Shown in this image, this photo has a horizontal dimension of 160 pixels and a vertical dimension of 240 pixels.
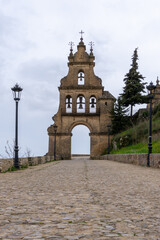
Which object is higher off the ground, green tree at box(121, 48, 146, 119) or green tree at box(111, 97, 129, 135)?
green tree at box(121, 48, 146, 119)

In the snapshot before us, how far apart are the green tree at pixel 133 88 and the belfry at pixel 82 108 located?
12.8 feet

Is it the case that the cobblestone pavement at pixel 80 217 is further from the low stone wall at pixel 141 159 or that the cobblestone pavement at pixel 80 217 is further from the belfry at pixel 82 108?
the belfry at pixel 82 108

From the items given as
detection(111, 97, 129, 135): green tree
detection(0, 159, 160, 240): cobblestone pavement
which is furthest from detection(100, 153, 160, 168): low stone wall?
detection(111, 97, 129, 135): green tree

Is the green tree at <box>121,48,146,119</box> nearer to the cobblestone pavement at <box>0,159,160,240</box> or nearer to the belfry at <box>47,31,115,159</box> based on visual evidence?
the belfry at <box>47,31,115,159</box>

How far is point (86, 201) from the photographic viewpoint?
399cm

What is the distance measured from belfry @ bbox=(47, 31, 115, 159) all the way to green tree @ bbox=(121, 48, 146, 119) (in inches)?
153

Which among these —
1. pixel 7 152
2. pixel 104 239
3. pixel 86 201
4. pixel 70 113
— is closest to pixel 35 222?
pixel 104 239

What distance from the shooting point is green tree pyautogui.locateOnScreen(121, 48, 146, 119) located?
136ft

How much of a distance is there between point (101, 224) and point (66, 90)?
144ft

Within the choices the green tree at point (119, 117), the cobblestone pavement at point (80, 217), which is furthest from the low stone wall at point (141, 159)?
the green tree at point (119, 117)

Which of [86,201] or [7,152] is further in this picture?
[7,152]

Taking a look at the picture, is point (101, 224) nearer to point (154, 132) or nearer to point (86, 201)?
point (86, 201)

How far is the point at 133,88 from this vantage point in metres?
42.0

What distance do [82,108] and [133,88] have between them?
8838 mm
